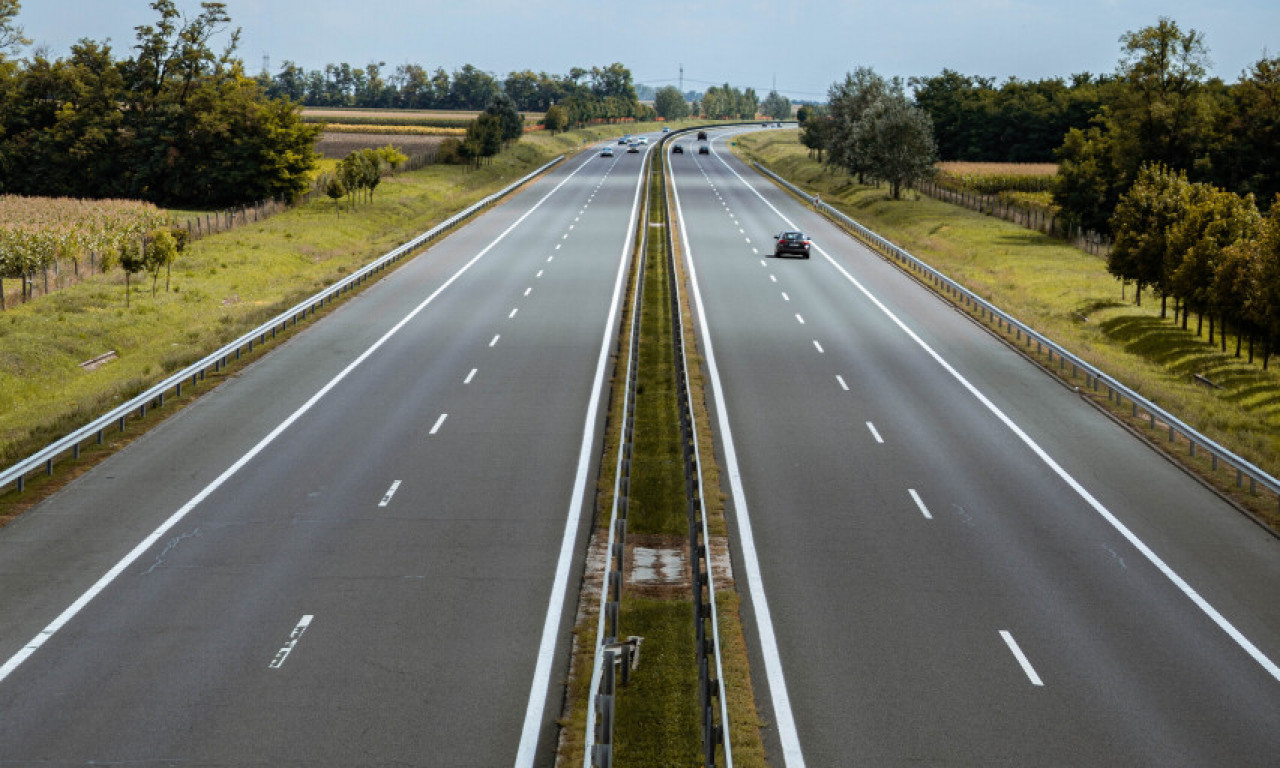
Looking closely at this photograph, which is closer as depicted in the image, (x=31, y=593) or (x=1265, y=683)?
(x=1265, y=683)

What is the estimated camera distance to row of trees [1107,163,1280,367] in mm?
37094

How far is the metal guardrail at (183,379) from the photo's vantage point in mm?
22672

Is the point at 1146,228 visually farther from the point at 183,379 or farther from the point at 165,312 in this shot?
the point at 183,379

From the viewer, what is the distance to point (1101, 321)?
47906mm

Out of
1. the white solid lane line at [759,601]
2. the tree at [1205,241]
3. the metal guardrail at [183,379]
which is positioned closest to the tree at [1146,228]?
the tree at [1205,241]

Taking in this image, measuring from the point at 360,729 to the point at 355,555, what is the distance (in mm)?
5948

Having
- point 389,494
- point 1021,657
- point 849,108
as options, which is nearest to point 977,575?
point 1021,657

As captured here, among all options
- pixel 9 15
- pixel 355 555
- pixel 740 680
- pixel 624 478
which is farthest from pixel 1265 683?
pixel 9 15

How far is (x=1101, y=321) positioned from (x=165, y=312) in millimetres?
33703

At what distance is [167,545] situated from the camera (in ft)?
Result: 63.6

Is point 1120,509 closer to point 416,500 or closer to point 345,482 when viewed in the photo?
point 416,500

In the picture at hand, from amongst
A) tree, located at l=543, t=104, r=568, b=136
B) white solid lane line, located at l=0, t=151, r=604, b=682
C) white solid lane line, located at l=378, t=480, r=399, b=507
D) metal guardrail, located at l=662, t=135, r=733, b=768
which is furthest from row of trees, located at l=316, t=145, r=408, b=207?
tree, located at l=543, t=104, r=568, b=136

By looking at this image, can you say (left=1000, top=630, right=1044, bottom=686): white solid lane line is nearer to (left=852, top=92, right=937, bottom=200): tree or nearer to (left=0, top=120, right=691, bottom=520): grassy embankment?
(left=0, top=120, right=691, bottom=520): grassy embankment

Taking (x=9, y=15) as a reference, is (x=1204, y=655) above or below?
below
